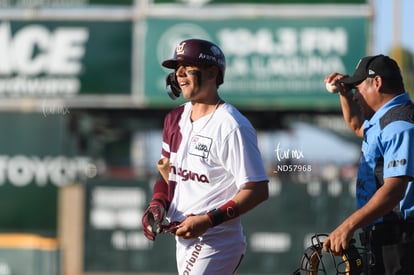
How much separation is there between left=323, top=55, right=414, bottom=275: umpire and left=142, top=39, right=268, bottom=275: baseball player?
1.98ft

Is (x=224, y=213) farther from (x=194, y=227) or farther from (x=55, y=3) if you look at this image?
(x=55, y=3)

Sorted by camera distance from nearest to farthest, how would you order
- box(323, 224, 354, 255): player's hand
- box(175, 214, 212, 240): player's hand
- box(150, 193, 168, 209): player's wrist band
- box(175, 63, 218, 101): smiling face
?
box(323, 224, 354, 255): player's hand, box(175, 214, 212, 240): player's hand, box(175, 63, 218, 101): smiling face, box(150, 193, 168, 209): player's wrist band

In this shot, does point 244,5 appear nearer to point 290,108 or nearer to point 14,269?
point 290,108

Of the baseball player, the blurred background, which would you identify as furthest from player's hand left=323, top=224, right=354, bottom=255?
the blurred background

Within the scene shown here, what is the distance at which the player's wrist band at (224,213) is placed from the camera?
5.84m

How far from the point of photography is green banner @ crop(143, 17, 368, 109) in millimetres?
19875

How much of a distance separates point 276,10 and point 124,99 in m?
3.31

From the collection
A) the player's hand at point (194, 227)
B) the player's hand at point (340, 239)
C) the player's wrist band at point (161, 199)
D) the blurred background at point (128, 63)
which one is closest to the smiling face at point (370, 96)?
the player's hand at point (340, 239)

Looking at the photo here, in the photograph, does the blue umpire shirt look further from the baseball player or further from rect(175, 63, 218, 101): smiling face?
rect(175, 63, 218, 101): smiling face

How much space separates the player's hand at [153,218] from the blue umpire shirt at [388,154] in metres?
1.12

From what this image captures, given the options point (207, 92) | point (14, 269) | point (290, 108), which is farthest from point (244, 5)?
point (207, 92)

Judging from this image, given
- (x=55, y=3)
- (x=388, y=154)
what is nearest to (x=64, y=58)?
(x=55, y=3)

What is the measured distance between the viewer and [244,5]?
20.2 m

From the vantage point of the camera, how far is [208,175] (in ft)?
19.7
